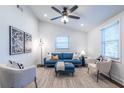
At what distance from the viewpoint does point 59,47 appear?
812 centimetres

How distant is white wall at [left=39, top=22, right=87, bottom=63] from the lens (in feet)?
26.3

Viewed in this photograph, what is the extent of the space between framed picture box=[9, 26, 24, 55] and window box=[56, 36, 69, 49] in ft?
11.9

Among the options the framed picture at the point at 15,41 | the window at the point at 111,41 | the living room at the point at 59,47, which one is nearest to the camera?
the living room at the point at 59,47

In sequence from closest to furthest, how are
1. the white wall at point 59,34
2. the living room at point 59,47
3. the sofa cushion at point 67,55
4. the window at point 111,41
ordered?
the living room at point 59,47
the window at point 111,41
the sofa cushion at point 67,55
the white wall at point 59,34

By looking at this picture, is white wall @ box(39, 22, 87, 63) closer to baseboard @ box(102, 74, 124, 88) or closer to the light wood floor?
the light wood floor

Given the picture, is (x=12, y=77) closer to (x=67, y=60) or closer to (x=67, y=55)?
(x=67, y=60)

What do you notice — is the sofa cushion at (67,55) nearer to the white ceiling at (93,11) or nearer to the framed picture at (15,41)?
the white ceiling at (93,11)

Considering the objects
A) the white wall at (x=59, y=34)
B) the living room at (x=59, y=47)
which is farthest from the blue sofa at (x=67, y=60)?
the white wall at (x=59, y=34)

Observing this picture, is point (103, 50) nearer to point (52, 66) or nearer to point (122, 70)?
point (122, 70)

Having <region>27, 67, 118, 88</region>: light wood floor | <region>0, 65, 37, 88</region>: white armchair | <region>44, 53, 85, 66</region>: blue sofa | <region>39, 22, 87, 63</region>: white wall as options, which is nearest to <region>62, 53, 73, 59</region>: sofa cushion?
<region>44, 53, 85, 66</region>: blue sofa

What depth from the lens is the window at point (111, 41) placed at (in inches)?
167
